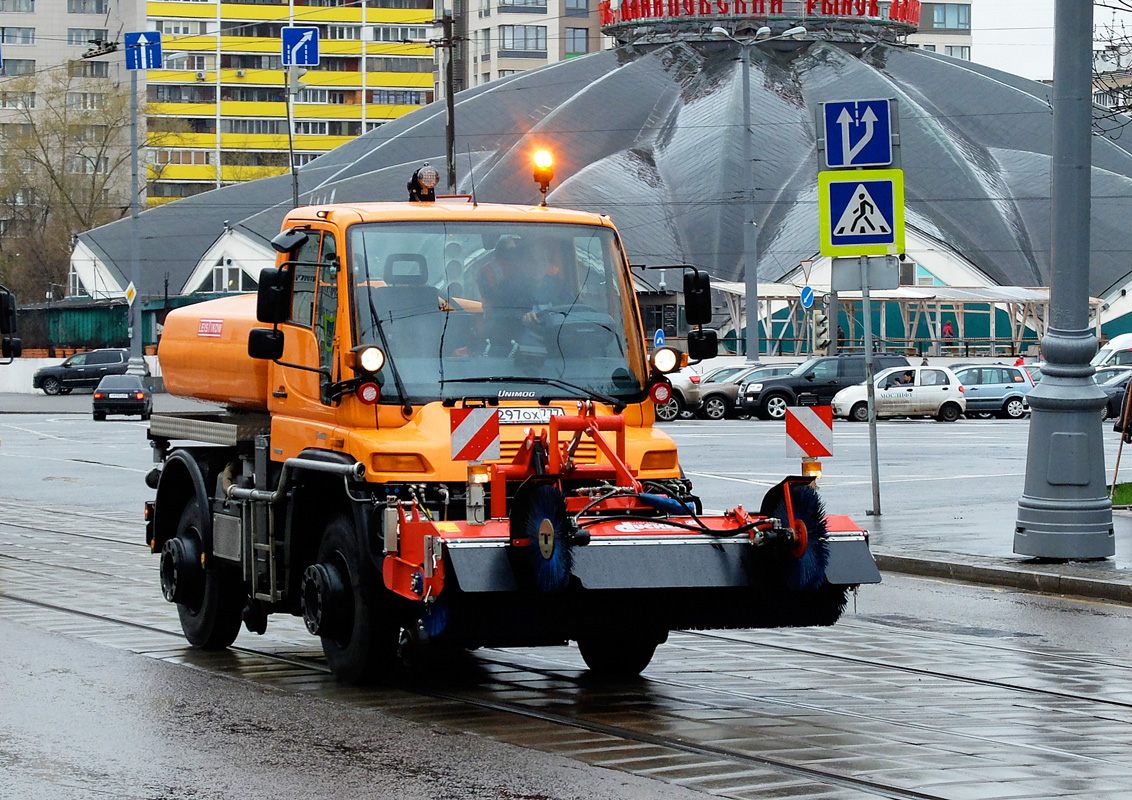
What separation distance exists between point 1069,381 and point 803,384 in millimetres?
32497

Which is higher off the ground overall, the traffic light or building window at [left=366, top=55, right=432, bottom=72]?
building window at [left=366, top=55, right=432, bottom=72]

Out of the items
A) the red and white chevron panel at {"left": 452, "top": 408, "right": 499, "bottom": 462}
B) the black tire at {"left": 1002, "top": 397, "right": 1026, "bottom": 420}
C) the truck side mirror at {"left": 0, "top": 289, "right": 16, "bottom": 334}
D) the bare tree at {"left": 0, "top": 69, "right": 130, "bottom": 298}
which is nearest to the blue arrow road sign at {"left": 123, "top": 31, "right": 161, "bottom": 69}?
the black tire at {"left": 1002, "top": 397, "right": 1026, "bottom": 420}

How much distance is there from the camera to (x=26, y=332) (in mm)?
80438

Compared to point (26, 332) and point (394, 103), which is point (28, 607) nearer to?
point (26, 332)

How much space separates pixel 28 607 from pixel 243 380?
3301 mm

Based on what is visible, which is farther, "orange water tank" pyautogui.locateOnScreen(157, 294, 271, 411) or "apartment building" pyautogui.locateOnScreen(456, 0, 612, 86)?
"apartment building" pyautogui.locateOnScreen(456, 0, 612, 86)

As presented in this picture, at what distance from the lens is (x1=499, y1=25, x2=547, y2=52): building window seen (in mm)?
137875

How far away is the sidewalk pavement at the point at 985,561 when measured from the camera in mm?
13930

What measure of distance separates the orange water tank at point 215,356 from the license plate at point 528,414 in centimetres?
196

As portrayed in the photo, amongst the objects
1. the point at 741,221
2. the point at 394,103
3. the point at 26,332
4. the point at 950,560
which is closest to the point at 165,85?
the point at 394,103

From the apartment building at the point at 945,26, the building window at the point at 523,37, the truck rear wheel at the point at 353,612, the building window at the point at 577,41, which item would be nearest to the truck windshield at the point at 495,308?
the truck rear wheel at the point at 353,612

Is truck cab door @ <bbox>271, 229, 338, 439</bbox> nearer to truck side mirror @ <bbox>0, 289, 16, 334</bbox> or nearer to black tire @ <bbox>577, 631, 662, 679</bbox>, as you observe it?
black tire @ <bbox>577, 631, 662, 679</bbox>

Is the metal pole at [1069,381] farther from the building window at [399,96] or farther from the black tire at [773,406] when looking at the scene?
the building window at [399,96]

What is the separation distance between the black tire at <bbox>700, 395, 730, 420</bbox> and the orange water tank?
3629 centimetres
